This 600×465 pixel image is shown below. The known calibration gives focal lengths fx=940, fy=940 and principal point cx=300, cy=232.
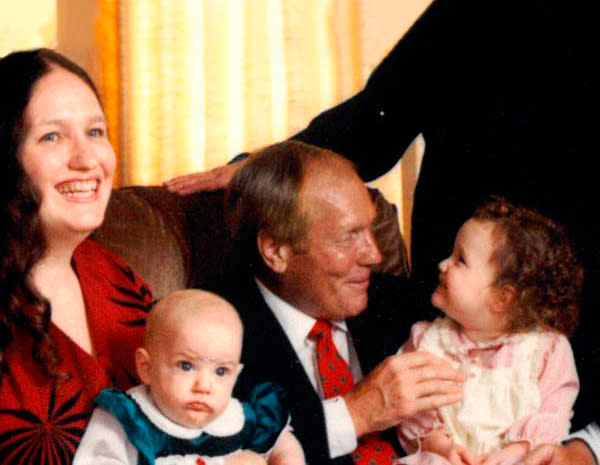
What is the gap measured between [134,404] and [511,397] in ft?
2.43

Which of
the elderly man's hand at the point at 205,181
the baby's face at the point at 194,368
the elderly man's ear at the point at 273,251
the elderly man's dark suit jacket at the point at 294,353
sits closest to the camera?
the baby's face at the point at 194,368

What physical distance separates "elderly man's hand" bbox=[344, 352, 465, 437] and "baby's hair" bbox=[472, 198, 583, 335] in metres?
0.21

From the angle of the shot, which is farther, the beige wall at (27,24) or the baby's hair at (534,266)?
the beige wall at (27,24)

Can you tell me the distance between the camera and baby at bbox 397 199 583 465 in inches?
69.8

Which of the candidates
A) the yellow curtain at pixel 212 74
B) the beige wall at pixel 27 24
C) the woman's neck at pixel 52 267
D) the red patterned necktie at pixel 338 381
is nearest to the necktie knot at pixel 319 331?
the red patterned necktie at pixel 338 381

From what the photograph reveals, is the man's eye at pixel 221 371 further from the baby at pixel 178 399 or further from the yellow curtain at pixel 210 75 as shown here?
the yellow curtain at pixel 210 75

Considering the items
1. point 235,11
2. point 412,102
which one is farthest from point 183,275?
point 235,11

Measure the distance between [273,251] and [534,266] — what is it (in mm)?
503

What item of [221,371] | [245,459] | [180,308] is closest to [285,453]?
[245,459]

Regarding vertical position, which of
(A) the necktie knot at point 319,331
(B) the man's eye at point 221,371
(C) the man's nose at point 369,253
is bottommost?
(A) the necktie knot at point 319,331

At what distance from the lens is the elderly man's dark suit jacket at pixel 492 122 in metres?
1.84

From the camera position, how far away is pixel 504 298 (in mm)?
1824

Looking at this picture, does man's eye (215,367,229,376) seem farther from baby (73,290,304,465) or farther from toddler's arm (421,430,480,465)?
toddler's arm (421,430,480,465)

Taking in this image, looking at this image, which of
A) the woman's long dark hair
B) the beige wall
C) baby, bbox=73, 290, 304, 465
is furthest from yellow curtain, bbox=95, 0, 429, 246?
baby, bbox=73, 290, 304, 465
